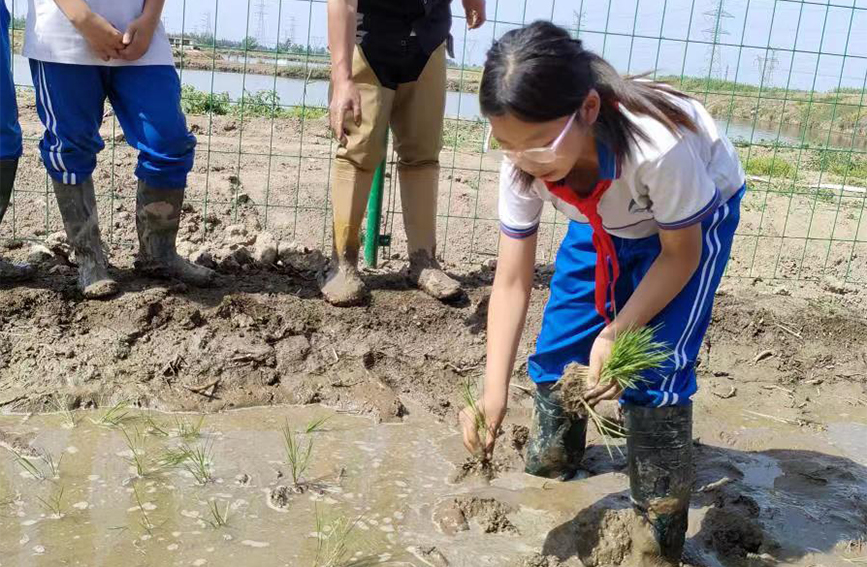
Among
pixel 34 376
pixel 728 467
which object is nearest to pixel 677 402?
pixel 728 467

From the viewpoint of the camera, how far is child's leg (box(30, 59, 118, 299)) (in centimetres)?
372

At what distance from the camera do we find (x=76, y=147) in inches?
150

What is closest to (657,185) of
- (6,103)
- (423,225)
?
(423,225)

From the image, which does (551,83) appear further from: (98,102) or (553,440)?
(98,102)

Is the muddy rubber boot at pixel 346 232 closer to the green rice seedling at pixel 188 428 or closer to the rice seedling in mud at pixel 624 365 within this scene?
the green rice seedling at pixel 188 428

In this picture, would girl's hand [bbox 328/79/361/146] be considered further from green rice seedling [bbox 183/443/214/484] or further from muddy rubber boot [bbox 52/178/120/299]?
green rice seedling [bbox 183/443/214/484]

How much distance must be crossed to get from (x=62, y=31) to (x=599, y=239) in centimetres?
245

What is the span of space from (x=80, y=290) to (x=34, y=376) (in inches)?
21.5

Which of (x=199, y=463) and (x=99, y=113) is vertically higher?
(x=99, y=113)

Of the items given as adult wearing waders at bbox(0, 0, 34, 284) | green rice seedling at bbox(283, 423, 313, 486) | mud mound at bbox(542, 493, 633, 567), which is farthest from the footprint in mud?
adult wearing waders at bbox(0, 0, 34, 284)

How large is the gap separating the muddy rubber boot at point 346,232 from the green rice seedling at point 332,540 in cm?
144

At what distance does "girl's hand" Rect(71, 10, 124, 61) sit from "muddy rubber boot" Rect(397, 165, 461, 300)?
140cm

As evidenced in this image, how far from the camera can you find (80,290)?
401cm

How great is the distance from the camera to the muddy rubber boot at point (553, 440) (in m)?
3.05
